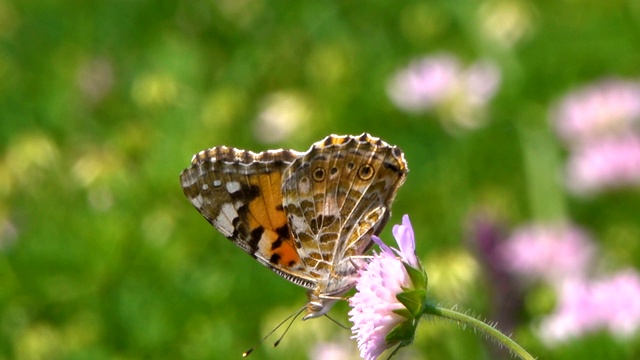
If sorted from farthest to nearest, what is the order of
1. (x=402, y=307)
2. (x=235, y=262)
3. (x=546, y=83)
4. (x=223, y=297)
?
(x=546, y=83)
(x=235, y=262)
(x=223, y=297)
(x=402, y=307)

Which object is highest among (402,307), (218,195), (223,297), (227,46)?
(227,46)

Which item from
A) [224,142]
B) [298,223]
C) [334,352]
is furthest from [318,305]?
[224,142]

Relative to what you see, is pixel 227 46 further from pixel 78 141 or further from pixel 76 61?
pixel 78 141

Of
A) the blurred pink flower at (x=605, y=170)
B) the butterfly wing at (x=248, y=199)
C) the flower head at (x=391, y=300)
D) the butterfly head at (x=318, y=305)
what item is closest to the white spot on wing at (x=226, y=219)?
the butterfly wing at (x=248, y=199)

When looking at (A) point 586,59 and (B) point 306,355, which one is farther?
(A) point 586,59

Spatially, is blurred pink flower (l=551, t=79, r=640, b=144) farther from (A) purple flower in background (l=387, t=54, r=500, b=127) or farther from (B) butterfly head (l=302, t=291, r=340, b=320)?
(B) butterfly head (l=302, t=291, r=340, b=320)

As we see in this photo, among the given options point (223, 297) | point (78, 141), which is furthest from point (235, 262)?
point (78, 141)

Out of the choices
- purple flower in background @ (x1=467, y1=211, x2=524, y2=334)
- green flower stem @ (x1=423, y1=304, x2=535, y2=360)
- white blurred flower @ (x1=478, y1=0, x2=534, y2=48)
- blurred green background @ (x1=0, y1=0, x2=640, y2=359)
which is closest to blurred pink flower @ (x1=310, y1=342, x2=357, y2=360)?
blurred green background @ (x1=0, y1=0, x2=640, y2=359)

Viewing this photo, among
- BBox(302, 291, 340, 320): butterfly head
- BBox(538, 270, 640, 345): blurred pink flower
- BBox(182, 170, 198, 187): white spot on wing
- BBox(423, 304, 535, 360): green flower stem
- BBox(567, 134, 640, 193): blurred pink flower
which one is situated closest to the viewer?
BBox(423, 304, 535, 360): green flower stem
